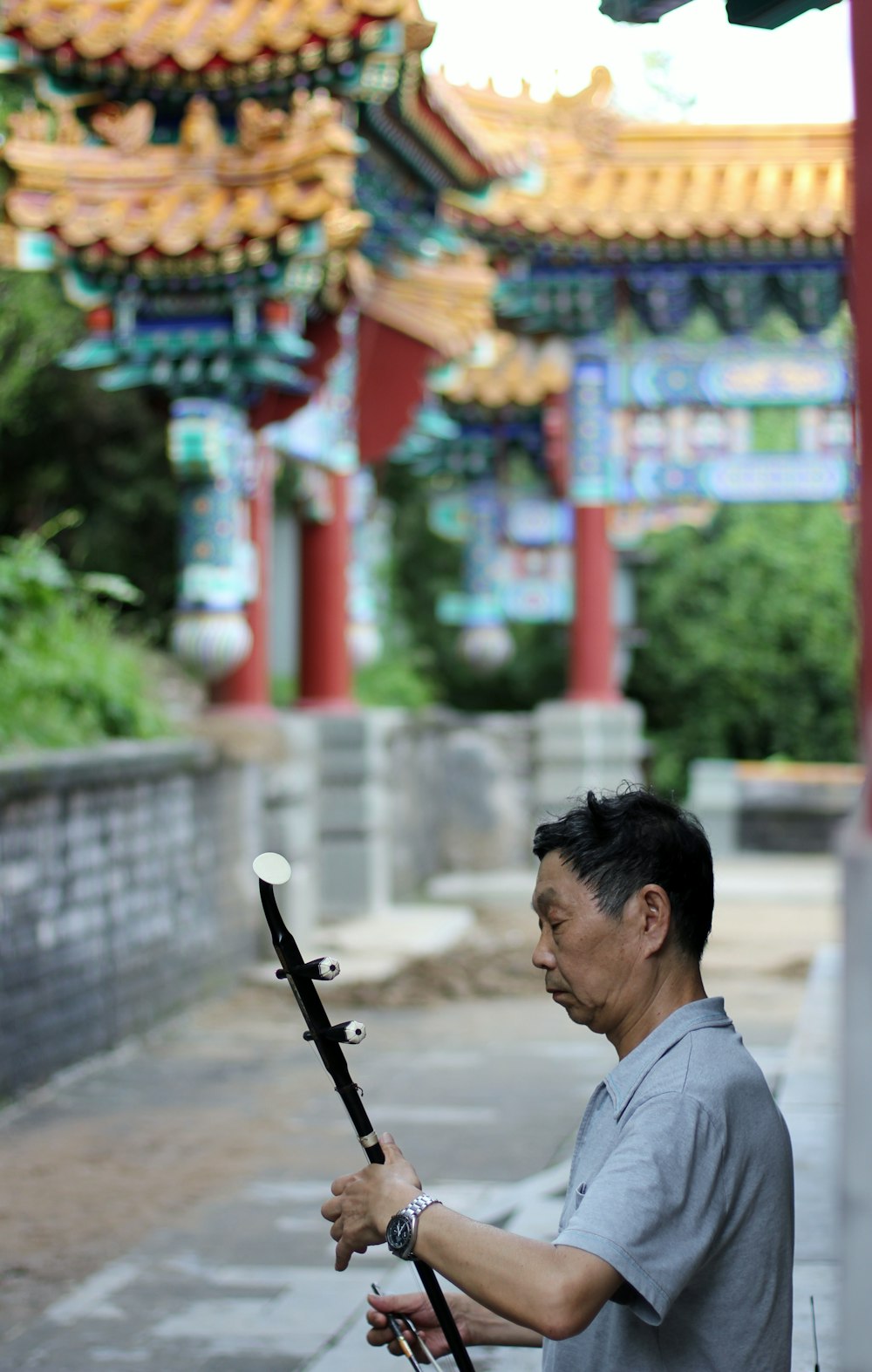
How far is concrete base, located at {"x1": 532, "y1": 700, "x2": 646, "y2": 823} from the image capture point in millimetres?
14633

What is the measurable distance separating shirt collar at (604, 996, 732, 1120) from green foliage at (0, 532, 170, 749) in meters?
5.88

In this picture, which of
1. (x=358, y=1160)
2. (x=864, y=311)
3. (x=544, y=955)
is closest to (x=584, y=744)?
(x=358, y=1160)

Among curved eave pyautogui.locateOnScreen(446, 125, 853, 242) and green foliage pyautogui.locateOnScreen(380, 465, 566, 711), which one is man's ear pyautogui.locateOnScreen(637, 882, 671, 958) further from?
green foliage pyautogui.locateOnScreen(380, 465, 566, 711)

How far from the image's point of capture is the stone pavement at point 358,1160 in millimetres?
4297

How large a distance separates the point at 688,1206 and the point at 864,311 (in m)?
0.95

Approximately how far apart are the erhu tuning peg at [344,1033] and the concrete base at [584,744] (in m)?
12.5

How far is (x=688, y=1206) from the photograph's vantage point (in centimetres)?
199

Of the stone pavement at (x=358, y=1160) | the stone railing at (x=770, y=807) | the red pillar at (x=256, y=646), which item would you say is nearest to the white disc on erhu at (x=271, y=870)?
the stone pavement at (x=358, y=1160)

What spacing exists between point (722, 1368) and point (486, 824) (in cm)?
1365

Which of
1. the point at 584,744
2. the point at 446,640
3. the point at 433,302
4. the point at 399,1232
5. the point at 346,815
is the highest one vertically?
the point at 433,302

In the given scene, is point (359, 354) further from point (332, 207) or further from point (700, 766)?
point (700, 766)

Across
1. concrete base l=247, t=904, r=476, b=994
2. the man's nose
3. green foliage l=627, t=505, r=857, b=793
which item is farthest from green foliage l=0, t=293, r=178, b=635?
green foliage l=627, t=505, r=857, b=793

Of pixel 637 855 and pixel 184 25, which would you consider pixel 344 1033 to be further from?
pixel 184 25

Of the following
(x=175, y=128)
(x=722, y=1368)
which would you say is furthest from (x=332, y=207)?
(x=722, y=1368)
